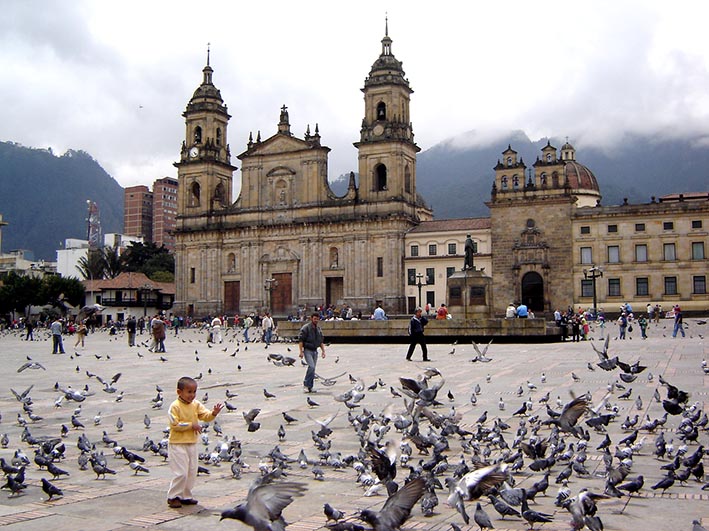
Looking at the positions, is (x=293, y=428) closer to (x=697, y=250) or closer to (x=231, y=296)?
(x=697, y=250)

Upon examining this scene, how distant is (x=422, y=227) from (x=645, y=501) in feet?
170

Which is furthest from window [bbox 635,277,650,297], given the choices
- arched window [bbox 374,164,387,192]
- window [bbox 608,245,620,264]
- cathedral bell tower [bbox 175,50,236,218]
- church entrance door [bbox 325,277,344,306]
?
cathedral bell tower [bbox 175,50,236,218]

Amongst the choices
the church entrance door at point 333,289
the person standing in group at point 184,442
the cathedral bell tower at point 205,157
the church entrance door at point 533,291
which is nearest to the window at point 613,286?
the church entrance door at point 533,291

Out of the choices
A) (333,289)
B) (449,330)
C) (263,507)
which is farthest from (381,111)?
(263,507)

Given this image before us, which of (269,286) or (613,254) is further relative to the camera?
(269,286)

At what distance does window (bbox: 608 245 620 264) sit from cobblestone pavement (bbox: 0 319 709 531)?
31093mm

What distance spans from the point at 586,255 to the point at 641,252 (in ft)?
11.9

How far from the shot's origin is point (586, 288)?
51656 mm

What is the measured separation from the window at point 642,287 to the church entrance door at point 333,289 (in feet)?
73.7

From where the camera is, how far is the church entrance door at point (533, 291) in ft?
173

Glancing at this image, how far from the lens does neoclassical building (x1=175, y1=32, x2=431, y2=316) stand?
57.8 metres

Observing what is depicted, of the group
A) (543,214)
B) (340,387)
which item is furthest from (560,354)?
(543,214)

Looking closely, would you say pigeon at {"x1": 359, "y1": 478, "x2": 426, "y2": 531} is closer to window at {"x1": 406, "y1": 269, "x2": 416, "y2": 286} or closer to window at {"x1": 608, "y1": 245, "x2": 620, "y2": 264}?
window at {"x1": 608, "y1": 245, "x2": 620, "y2": 264}

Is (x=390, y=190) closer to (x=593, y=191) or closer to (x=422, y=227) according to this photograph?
(x=422, y=227)
